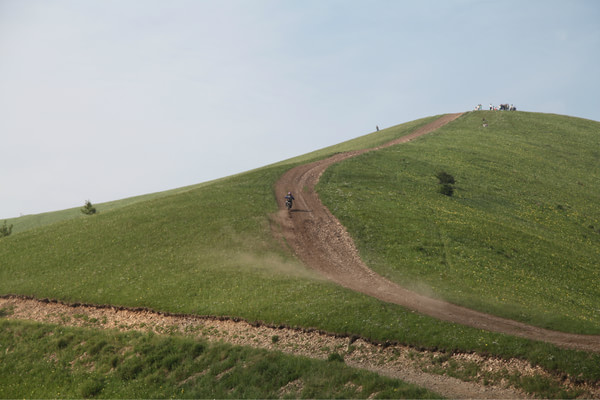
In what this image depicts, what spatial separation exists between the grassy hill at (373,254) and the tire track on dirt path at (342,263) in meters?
1.49

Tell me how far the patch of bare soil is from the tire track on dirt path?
15.8 ft

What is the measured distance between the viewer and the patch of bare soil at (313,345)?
75.3ft

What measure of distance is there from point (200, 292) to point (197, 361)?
31.7 feet

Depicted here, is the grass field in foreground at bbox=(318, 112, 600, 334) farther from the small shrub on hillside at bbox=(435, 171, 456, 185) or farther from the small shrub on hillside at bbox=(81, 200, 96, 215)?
the small shrub on hillside at bbox=(81, 200, 96, 215)

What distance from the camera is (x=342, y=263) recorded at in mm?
41406

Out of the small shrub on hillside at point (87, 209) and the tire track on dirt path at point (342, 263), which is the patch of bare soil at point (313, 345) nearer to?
the tire track on dirt path at point (342, 263)

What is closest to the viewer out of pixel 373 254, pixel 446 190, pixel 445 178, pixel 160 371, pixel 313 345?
pixel 160 371

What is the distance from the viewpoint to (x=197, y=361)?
89.3ft

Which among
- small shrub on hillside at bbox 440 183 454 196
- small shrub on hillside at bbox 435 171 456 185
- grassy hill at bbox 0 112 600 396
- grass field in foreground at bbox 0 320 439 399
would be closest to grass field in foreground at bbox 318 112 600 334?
grassy hill at bbox 0 112 600 396

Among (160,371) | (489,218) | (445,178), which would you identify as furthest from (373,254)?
(445,178)

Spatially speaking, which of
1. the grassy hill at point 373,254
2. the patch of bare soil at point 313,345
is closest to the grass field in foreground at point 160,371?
the patch of bare soil at point 313,345

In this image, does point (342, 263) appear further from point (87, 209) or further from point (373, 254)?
point (87, 209)

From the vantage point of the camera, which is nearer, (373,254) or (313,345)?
(313,345)

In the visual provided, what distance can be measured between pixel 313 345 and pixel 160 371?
9.93 m
